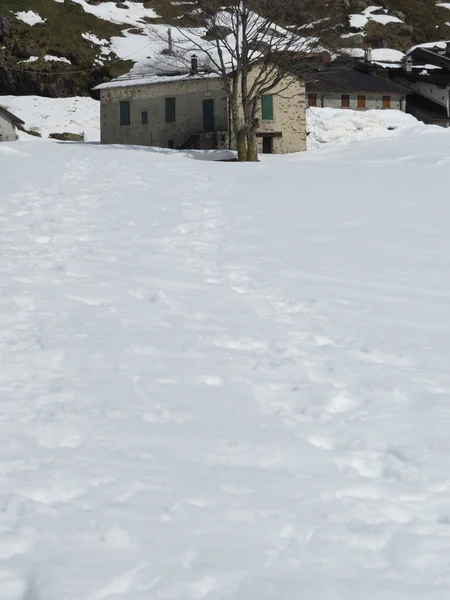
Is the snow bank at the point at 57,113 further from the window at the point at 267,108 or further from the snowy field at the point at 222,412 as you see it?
the snowy field at the point at 222,412

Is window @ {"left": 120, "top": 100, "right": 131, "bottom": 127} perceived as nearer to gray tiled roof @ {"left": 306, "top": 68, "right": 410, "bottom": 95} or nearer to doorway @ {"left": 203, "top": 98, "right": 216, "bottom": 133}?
doorway @ {"left": 203, "top": 98, "right": 216, "bottom": 133}

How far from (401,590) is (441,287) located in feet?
22.2

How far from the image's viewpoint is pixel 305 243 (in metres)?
12.9

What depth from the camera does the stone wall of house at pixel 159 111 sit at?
41250mm

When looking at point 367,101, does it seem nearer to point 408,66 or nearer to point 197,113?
point 408,66

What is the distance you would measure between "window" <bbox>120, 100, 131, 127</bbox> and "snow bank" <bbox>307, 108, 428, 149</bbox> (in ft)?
32.6

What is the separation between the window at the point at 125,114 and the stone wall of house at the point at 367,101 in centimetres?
1832

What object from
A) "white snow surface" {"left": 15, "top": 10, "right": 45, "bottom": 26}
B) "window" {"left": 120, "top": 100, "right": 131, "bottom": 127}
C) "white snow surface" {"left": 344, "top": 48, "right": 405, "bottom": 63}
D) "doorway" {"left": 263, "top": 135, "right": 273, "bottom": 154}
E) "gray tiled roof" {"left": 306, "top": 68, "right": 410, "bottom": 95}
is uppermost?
"white snow surface" {"left": 15, "top": 10, "right": 45, "bottom": 26}

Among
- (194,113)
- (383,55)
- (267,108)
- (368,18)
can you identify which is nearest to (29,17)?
(383,55)

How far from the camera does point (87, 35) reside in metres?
83.4

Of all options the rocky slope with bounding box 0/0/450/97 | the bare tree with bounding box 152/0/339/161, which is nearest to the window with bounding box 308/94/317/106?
the bare tree with bounding box 152/0/339/161

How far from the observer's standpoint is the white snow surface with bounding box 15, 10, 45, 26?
82.3 m

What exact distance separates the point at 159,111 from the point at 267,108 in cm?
585

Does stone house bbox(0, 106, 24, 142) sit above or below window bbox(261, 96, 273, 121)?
below
